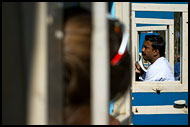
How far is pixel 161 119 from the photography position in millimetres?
2553

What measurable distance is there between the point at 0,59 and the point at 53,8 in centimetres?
20

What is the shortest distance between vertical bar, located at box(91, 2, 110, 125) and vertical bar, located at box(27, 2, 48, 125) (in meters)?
0.11

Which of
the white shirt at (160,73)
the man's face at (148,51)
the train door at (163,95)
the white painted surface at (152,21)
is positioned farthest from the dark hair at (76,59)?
the man's face at (148,51)

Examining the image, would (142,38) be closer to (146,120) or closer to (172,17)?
(172,17)

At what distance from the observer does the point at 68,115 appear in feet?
1.94

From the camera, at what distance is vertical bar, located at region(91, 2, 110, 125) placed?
1.70 feet

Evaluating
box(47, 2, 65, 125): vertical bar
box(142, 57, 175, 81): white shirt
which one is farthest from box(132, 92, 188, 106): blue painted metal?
box(47, 2, 65, 125): vertical bar

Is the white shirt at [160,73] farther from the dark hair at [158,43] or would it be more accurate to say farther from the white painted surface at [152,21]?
the white painted surface at [152,21]

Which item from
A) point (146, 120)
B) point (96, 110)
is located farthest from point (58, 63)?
point (146, 120)

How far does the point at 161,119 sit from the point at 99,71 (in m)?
2.24

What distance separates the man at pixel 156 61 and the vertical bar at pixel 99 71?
228 cm

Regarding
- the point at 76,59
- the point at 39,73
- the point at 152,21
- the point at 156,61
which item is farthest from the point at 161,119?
the point at 39,73

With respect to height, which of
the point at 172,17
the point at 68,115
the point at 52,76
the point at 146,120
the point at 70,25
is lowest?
the point at 146,120

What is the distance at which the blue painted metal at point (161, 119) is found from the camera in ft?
8.36
